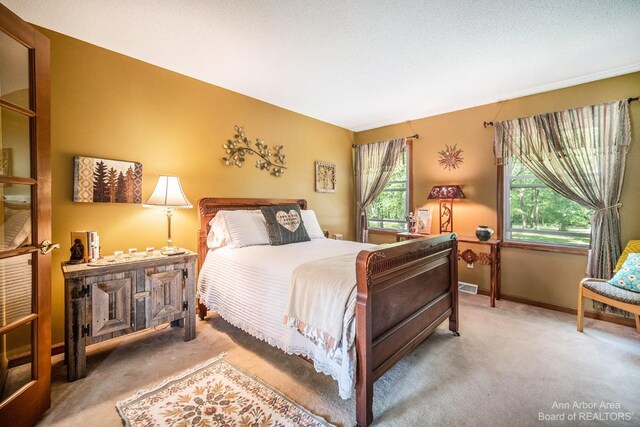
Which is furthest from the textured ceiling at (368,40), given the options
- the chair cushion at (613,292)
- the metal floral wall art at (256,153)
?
the chair cushion at (613,292)

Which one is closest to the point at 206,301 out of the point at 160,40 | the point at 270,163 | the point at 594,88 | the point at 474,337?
the point at 270,163

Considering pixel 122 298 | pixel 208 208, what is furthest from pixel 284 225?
pixel 122 298

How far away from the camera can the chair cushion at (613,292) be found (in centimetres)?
222

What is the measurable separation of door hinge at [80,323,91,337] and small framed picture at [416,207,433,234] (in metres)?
3.83

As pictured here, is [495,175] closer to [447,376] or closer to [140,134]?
[447,376]

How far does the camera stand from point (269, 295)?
2012 mm

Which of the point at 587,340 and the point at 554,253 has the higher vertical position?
the point at 554,253

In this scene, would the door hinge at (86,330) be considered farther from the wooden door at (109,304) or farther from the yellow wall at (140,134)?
the yellow wall at (140,134)

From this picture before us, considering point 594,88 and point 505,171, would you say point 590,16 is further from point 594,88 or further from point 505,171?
point 505,171

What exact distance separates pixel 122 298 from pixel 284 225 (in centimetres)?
154

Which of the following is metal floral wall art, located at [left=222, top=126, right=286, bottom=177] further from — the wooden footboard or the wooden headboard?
the wooden footboard

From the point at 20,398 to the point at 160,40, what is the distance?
262 centimetres

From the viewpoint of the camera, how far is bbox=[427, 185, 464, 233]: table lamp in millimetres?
3701

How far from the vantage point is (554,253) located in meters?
3.19
